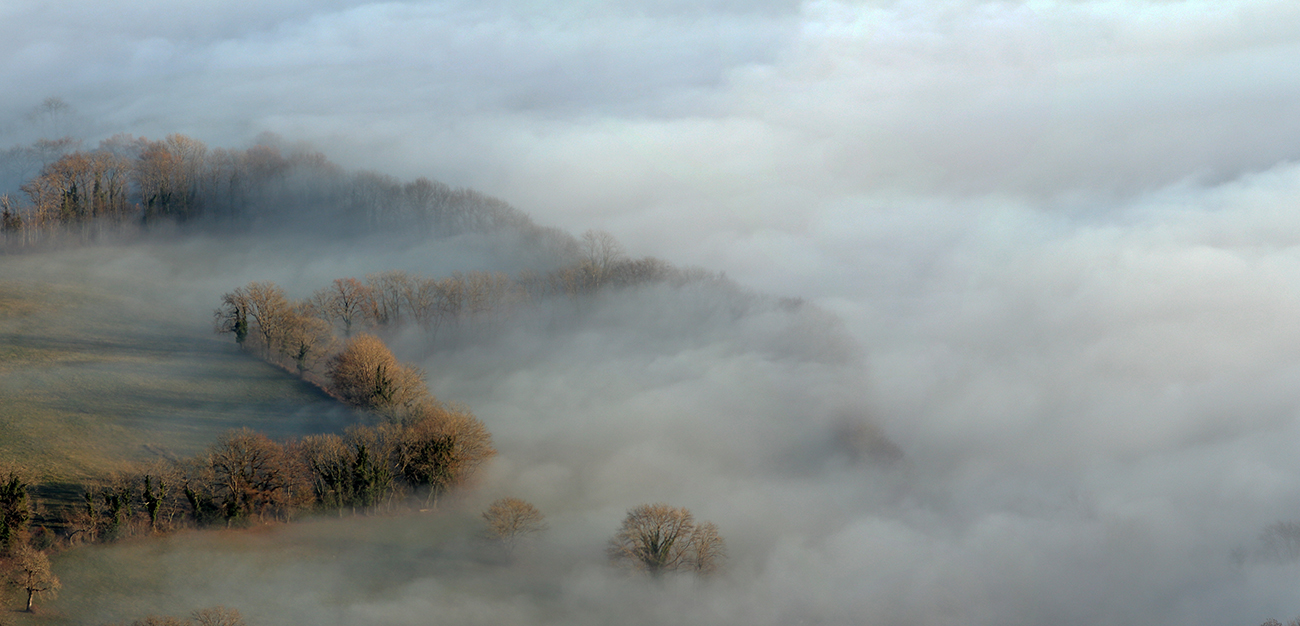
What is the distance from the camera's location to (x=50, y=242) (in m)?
174

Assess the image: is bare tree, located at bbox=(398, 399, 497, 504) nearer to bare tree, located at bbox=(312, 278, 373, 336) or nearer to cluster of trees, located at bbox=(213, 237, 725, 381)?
cluster of trees, located at bbox=(213, 237, 725, 381)

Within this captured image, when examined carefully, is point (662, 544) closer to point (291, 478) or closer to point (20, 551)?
point (291, 478)

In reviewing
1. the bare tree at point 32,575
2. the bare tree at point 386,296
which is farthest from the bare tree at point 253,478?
the bare tree at point 386,296

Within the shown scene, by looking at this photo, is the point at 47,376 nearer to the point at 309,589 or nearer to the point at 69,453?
the point at 69,453

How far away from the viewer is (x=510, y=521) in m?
103

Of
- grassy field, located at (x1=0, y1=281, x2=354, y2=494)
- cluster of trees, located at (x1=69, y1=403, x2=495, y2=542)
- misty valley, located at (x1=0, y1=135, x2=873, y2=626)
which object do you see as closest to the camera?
misty valley, located at (x1=0, y1=135, x2=873, y2=626)

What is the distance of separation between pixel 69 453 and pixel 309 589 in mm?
36554

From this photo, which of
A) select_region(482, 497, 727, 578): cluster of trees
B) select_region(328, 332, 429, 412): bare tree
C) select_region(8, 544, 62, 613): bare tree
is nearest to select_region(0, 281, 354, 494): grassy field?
select_region(328, 332, 429, 412): bare tree

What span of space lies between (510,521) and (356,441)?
23.8m

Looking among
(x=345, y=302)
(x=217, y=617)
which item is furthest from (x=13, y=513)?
(x=345, y=302)

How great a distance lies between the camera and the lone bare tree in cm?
10369

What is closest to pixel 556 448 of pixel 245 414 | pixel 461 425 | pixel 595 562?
pixel 461 425

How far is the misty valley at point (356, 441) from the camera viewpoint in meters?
91.1

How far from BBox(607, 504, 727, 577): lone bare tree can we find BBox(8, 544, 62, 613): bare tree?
5453 cm
